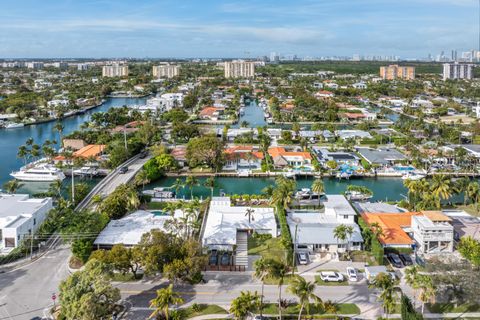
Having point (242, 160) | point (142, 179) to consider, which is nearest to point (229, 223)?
point (142, 179)

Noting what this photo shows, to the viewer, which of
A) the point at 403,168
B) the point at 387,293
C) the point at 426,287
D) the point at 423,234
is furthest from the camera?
the point at 403,168

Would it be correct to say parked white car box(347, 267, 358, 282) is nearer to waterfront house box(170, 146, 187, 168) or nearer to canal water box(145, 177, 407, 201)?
canal water box(145, 177, 407, 201)

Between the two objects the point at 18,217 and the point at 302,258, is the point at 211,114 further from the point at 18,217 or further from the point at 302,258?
the point at 302,258

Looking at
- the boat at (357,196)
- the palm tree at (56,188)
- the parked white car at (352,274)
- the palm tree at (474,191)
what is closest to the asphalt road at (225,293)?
the parked white car at (352,274)

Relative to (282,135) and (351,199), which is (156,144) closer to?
(282,135)

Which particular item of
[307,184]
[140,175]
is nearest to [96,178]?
[140,175]

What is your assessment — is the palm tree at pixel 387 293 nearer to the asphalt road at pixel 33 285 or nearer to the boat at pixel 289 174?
the asphalt road at pixel 33 285
